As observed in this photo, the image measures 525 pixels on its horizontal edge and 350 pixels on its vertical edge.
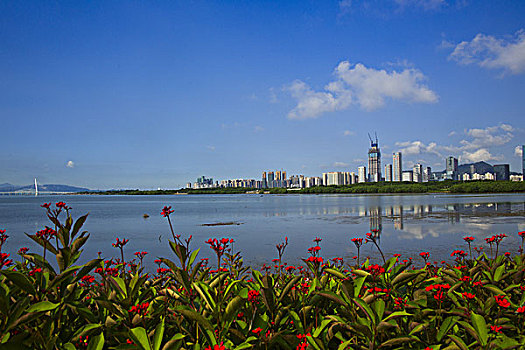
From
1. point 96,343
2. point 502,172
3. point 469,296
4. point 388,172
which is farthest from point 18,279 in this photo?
point 388,172

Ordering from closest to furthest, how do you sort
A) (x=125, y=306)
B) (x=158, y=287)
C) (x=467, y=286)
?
(x=125, y=306), (x=467, y=286), (x=158, y=287)

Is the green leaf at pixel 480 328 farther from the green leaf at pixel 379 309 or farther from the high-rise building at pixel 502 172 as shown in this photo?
the high-rise building at pixel 502 172

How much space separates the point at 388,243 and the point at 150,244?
9.85 metres

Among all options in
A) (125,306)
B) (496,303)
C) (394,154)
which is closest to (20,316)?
(125,306)

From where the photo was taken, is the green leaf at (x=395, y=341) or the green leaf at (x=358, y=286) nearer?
the green leaf at (x=395, y=341)

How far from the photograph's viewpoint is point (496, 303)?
1960 millimetres

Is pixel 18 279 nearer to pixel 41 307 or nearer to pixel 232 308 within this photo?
pixel 41 307

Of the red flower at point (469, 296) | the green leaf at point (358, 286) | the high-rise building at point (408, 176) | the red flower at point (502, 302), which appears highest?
the high-rise building at point (408, 176)

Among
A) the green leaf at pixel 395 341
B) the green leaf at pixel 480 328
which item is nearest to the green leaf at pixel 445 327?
the green leaf at pixel 480 328

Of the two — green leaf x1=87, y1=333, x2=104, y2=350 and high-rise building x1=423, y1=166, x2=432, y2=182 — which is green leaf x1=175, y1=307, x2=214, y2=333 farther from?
high-rise building x1=423, y1=166, x2=432, y2=182

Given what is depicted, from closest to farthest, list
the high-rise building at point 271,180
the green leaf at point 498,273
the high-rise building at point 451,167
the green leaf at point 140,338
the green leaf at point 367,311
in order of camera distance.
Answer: the green leaf at point 140,338 < the green leaf at point 367,311 < the green leaf at point 498,273 < the high-rise building at point 451,167 < the high-rise building at point 271,180

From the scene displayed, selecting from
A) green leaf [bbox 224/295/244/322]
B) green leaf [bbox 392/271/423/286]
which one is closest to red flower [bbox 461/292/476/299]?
green leaf [bbox 392/271/423/286]

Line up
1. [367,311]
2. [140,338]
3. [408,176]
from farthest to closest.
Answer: [408,176], [367,311], [140,338]

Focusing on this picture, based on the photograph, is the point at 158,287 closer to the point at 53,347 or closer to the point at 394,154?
the point at 53,347
